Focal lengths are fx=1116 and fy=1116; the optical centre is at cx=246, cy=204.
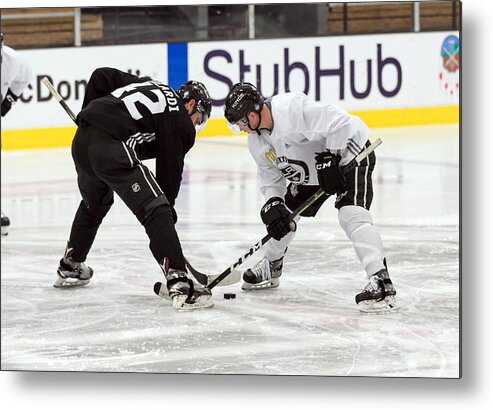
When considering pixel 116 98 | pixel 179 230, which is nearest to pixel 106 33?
pixel 179 230

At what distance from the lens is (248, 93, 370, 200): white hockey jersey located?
11.0ft

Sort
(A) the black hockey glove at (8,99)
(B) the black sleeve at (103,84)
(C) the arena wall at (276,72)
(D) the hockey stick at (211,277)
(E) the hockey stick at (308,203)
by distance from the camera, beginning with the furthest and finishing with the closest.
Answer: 1. (C) the arena wall at (276,72)
2. (A) the black hockey glove at (8,99)
3. (D) the hockey stick at (211,277)
4. (B) the black sleeve at (103,84)
5. (E) the hockey stick at (308,203)

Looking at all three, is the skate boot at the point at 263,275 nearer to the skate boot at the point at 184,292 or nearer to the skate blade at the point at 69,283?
the skate boot at the point at 184,292

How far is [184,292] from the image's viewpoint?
11.3 feet

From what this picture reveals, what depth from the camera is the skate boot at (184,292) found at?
342 cm

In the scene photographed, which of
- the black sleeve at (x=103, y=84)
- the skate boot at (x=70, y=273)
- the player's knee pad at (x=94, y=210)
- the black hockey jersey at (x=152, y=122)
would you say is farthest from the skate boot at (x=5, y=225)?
the black hockey jersey at (x=152, y=122)

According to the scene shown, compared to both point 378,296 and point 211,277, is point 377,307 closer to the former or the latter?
point 378,296

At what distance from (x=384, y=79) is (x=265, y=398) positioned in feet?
8.95

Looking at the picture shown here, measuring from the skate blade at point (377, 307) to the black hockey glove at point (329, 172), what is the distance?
37cm

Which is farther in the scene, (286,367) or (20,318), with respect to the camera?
(20,318)

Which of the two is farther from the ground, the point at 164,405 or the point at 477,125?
the point at 477,125

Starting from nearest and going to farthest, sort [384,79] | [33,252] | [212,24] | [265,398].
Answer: [265,398], [33,252], [212,24], [384,79]

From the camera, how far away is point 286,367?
3.08 m

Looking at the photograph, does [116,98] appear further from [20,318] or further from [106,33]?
[106,33]
